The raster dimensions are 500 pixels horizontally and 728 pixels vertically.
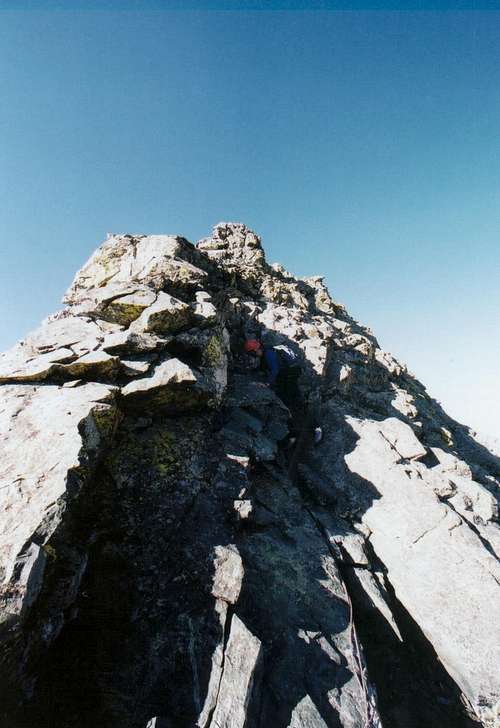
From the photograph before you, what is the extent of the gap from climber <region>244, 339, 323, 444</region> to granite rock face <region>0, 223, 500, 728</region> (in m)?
0.34

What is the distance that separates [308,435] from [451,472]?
953 cm

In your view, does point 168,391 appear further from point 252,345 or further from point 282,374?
point 282,374

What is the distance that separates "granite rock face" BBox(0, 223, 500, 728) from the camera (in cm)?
764

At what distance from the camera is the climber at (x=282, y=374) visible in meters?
20.6

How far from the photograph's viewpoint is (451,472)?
19.2 m

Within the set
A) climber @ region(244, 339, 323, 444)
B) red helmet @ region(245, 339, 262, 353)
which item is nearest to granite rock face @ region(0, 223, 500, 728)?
climber @ region(244, 339, 323, 444)

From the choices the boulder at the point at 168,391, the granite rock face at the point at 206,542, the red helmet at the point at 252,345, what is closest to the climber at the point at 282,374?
the red helmet at the point at 252,345

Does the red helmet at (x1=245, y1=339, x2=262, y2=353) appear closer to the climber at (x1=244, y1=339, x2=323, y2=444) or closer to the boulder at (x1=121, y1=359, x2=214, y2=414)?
the climber at (x1=244, y1=339, x2=323, y2=444)

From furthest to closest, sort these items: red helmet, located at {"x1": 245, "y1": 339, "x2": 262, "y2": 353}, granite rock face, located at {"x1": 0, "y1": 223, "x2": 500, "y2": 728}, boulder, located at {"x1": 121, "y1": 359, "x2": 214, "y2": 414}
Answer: red helmet, located at {"x1": 245, "y1": 339, "x2": 262, "y2": 353} < boulder, located at {"x1": 121, "y1": 359, "x2": 214, "y2": 414} < granite rock face, located at {"x1": 0, "y1": 223, "x2": 500, "y2": 728}

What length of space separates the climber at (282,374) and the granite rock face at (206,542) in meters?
0.34

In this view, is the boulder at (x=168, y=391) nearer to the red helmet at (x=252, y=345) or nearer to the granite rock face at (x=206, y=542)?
the granite rock face at (x=206, y=542)

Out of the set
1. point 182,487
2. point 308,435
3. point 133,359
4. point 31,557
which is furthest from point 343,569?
point 133,359

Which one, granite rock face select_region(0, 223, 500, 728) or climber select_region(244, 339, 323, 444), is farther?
climber select_region(244, 339, 323, 444)

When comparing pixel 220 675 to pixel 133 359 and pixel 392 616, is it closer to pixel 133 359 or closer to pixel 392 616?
pixel 392 616
